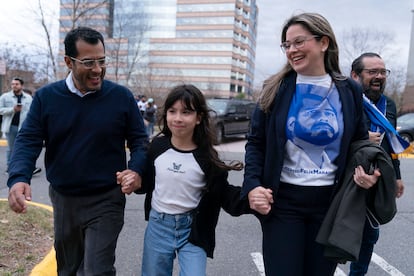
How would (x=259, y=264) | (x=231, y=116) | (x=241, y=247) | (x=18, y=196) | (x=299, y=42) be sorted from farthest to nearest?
(x=231, y=116)
(x=241, y=247)
(x=259, y=264)
(x=18, y=196)
(x=299, y=42)

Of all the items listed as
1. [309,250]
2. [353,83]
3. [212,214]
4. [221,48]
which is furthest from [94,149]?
[221,48]

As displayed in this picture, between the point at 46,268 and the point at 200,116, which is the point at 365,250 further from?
the point at 46,268

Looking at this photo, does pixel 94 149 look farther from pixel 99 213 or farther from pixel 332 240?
pixel 332 240

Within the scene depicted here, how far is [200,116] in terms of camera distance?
2.40 meters

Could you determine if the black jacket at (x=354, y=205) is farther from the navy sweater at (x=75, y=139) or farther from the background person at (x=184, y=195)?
the navy sweater at (x=75, y=139)

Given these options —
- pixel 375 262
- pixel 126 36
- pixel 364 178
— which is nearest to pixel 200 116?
pixel 364 178

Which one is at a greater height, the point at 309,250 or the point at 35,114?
the point at 35,114

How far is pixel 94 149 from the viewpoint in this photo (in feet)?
7.57

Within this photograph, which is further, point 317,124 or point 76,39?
point 76,39

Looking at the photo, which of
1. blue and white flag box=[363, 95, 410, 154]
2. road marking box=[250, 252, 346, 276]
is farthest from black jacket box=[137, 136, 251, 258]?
road marking box=[250, 252, 346, 276]

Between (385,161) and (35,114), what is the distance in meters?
2.12

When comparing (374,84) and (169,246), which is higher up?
(374,84)

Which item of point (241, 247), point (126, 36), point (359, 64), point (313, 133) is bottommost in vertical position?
point (241, 247)

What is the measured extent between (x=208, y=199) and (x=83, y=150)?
0.86 metres
